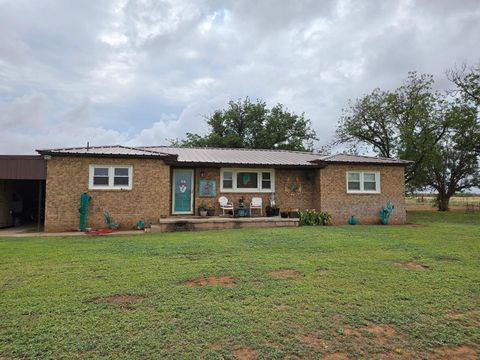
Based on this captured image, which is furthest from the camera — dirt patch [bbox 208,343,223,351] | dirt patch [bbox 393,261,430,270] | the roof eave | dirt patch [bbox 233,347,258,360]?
the roof eave

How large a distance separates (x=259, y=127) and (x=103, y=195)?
25.7 m

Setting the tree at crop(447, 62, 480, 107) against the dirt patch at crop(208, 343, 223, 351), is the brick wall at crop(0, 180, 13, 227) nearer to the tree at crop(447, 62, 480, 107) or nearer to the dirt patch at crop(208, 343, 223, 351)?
the dirt patch at crop(208, 343, 223, 351)

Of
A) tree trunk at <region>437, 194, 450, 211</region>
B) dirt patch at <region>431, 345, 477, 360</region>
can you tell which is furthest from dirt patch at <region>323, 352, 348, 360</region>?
tree trunk at <region>437, 194, 450, 211</region>

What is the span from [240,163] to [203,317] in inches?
416

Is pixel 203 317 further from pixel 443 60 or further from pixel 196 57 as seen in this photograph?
pixel 443 60

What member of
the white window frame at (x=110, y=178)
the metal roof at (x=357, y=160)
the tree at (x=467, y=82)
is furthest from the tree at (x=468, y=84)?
the white window frame at (x=110, y=178)

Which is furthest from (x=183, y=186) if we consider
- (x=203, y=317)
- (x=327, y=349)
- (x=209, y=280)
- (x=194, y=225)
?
(x=327, y=349)

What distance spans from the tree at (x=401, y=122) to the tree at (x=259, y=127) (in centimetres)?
804

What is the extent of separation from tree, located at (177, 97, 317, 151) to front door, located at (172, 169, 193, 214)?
20922mm

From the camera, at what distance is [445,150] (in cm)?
2848

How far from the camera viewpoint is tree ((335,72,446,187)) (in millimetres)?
23797

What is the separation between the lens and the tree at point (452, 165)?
2362 centimetres

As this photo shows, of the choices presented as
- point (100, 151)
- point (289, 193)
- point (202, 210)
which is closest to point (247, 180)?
point (289, 193)

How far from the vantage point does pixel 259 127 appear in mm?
35594
